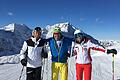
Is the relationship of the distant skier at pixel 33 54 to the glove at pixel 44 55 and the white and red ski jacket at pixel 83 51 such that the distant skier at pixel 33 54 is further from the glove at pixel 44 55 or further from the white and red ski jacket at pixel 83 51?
the white and red ski jacket at pixel 83 51

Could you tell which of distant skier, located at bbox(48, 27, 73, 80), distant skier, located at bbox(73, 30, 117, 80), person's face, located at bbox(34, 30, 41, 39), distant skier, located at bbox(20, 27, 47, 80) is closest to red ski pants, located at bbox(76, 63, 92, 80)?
distant skier, located at bbox(73, 30, 117, 80)

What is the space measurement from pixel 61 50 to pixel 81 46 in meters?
0.72

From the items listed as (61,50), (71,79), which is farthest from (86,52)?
(71,79)

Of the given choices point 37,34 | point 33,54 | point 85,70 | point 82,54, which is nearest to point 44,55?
point 33,54

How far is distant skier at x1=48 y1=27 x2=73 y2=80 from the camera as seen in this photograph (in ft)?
25.7

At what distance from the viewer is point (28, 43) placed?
304 inches

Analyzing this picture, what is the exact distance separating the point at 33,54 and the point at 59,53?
0.83 meters

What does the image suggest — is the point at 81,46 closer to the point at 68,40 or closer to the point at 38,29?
the point at 68,40

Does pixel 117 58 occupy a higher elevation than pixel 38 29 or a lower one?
lower

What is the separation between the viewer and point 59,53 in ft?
25.9

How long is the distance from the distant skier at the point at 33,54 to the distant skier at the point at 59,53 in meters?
0.38

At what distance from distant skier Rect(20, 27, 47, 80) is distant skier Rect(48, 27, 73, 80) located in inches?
15.0

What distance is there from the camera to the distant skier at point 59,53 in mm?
7828

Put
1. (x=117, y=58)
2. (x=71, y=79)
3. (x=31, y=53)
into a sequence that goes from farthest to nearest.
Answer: (x=117, y=58)
(x=71, y=79)
(x=31, y=53)
